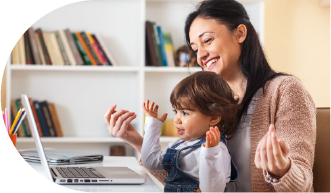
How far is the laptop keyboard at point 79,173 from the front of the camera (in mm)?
953

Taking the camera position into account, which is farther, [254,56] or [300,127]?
[254,56]

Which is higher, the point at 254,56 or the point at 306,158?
the point at 254,56

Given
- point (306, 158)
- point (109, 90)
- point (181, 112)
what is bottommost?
point (109, 90)

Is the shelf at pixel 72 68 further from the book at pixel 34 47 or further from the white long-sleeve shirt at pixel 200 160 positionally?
the white long-sleeve shirt at pixel 200 160

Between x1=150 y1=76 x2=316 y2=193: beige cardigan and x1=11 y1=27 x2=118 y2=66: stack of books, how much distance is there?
1522mm

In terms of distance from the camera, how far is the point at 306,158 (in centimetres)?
93

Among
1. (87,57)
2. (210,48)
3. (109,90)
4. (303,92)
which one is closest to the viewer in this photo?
(303,92)

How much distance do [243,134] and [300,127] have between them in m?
0.20

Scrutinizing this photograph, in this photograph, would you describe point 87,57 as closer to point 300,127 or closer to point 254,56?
point 254,56

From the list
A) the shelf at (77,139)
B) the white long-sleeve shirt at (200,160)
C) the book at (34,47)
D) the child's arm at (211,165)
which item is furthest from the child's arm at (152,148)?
the book at (34,47)

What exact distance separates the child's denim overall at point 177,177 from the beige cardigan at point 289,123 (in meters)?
0.10

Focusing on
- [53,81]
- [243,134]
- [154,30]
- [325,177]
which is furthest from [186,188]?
[53,81]

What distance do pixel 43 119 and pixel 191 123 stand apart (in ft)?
5.71

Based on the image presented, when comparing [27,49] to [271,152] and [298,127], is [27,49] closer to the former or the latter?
[298,127]
